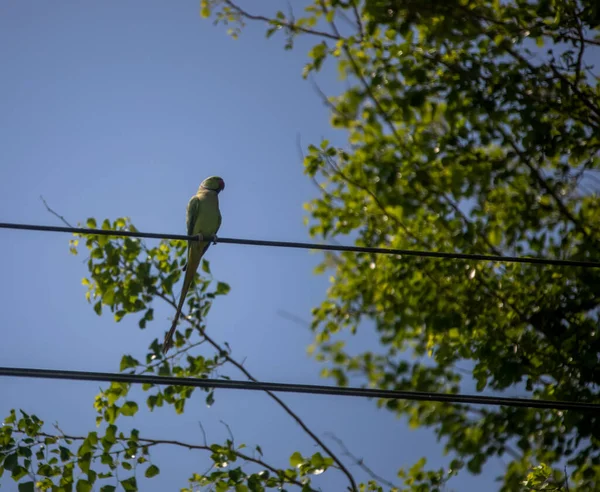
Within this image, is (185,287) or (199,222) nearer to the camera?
(185,287)

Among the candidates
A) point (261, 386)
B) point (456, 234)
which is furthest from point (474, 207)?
point (261, 386)

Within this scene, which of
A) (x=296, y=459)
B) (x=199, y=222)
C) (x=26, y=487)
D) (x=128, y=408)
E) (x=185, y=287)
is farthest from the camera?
(x=199, y=222)

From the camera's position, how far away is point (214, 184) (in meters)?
8.20

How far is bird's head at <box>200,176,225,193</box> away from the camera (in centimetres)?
816

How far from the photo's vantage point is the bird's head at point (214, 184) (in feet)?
26.8

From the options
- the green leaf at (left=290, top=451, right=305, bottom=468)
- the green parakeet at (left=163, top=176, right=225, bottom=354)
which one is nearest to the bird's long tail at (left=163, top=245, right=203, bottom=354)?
the green parakeet at (left=163, top=176, right=225, bottom=354)

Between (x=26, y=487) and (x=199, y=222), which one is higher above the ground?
(x=199, y=222)

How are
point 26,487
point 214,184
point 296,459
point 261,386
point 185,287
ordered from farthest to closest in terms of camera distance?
point 214,184 → point 185,287 → point 296,459 → point 26,487 → point 261,386

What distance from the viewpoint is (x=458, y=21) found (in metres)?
8.27

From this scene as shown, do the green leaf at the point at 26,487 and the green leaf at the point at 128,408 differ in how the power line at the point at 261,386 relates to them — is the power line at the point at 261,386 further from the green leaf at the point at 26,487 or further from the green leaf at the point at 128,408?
the green leaf at the point at 128,408

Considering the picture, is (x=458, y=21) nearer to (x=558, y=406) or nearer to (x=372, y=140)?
(x=372, y=140)

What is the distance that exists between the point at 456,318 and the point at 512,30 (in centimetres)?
340

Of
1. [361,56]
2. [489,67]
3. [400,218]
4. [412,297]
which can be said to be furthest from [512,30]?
[412,297]

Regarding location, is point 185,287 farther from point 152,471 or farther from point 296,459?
point 296,459
